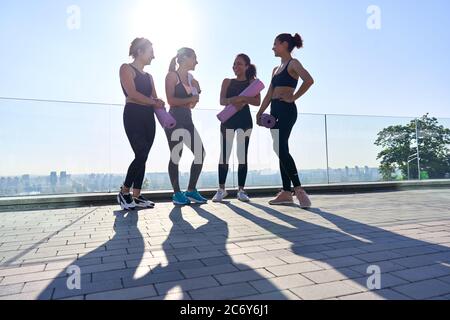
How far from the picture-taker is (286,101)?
159 inches

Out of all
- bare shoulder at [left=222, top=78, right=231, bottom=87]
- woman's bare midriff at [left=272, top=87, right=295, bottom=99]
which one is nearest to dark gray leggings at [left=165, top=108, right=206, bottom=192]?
bare shoulder at [left=222, top=78, right=231, bottom=87]

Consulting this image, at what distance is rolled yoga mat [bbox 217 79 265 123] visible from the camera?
4418 mm

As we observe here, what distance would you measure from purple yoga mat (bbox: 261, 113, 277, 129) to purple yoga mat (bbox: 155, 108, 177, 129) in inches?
43.1

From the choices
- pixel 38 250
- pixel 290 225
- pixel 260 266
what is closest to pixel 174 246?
pixel 260 266

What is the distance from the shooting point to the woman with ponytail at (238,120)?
456 cm

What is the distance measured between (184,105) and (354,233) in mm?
2723

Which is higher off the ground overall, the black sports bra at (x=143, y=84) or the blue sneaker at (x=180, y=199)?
the black sports bra at (x=143, y=84)

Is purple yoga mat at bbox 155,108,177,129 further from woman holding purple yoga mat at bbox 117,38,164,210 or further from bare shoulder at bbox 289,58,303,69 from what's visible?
bare shoulder at bbox 289,58,303,69

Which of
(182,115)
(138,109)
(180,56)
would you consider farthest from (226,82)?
(138,109)

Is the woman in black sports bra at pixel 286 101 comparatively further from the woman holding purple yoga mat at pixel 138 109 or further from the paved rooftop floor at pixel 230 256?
the woman holding purple yoga mat at pixel 138 109

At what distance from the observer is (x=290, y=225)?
Answer: 280cm

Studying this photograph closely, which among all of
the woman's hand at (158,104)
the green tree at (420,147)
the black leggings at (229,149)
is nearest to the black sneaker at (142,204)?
the black leggings at (229,149)

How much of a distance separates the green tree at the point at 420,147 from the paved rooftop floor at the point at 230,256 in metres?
5.98

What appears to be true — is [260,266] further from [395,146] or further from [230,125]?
[395,146]
